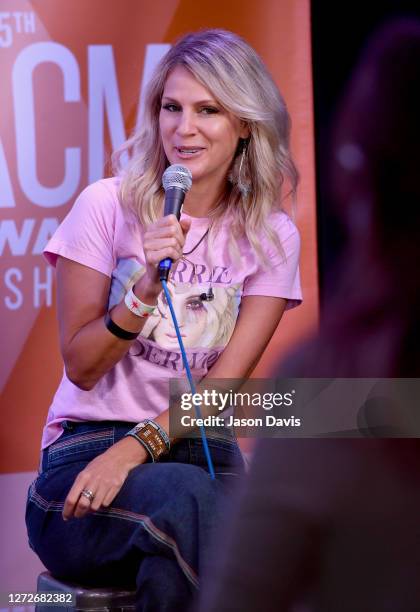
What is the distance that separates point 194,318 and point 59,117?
0.86 meters

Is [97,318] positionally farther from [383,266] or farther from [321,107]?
[383,266]

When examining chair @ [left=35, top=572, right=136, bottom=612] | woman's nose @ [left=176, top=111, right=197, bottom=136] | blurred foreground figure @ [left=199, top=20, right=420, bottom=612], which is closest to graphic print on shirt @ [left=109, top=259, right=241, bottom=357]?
woman's nose @ [left=176, top=111, right=197, bottom=136]

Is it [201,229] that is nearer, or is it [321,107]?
[201,229]

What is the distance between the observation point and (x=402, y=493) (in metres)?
0.54

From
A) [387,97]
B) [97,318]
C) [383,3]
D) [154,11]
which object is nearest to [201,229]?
[97,318]

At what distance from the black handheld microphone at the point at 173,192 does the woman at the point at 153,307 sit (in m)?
0.02

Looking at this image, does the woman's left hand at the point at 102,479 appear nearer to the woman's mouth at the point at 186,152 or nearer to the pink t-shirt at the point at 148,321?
the pink t-shirt at the point at 148,321

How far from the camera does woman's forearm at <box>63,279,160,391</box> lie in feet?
5.27

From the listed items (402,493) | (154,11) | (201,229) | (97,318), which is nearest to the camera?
(402,493)

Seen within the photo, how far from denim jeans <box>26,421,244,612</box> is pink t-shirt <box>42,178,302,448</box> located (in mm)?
43

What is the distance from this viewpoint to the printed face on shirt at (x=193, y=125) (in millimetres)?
1794

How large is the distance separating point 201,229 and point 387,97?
1260 millimetres

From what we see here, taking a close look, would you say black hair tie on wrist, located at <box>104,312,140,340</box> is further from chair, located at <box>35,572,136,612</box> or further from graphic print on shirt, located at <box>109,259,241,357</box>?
chair, located at <box>35,572,136,612</box>

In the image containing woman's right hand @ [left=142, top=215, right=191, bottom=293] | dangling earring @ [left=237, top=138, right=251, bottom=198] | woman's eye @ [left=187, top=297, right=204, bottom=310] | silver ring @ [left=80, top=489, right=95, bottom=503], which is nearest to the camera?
woman's right hand @ [left=142, top=215, right=191, bottom=293]
